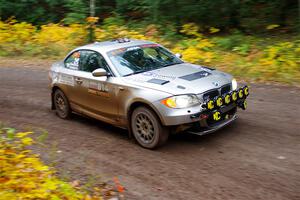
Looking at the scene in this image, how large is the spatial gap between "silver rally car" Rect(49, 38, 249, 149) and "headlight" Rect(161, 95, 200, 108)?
0.02 m

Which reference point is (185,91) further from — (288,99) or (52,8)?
(52,8)

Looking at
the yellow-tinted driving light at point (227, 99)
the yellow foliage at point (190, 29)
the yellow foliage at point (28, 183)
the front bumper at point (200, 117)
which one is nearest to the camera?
the yellow foliage at point (28, 183)

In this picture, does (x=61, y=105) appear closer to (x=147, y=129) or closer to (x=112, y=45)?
(x=112, y=45)

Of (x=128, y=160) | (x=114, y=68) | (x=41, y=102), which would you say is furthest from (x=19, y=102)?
(x=128, y=160)

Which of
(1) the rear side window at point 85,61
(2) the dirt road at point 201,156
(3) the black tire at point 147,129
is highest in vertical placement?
(1) the rear side window at point 85,61

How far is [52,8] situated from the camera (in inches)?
789

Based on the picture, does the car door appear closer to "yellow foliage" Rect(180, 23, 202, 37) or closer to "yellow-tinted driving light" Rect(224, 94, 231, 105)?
"yellow-tinted driving light" Rect(224, 94, 231, 105)

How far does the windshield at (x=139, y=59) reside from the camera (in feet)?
23.8

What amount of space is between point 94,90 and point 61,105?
173cm

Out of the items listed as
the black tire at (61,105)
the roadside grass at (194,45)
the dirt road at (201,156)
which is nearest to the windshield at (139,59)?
the dirt road at (201,156)

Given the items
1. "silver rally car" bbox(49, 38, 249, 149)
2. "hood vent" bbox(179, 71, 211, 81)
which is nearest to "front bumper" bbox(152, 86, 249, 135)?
"silver rally car" bbox(49, 38, 249, 149)

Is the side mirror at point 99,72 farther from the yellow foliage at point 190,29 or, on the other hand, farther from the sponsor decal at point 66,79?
the yellow foliage at point 190,29

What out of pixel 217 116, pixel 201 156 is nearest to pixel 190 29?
pixel 217 116

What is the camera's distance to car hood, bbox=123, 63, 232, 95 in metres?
6.36
